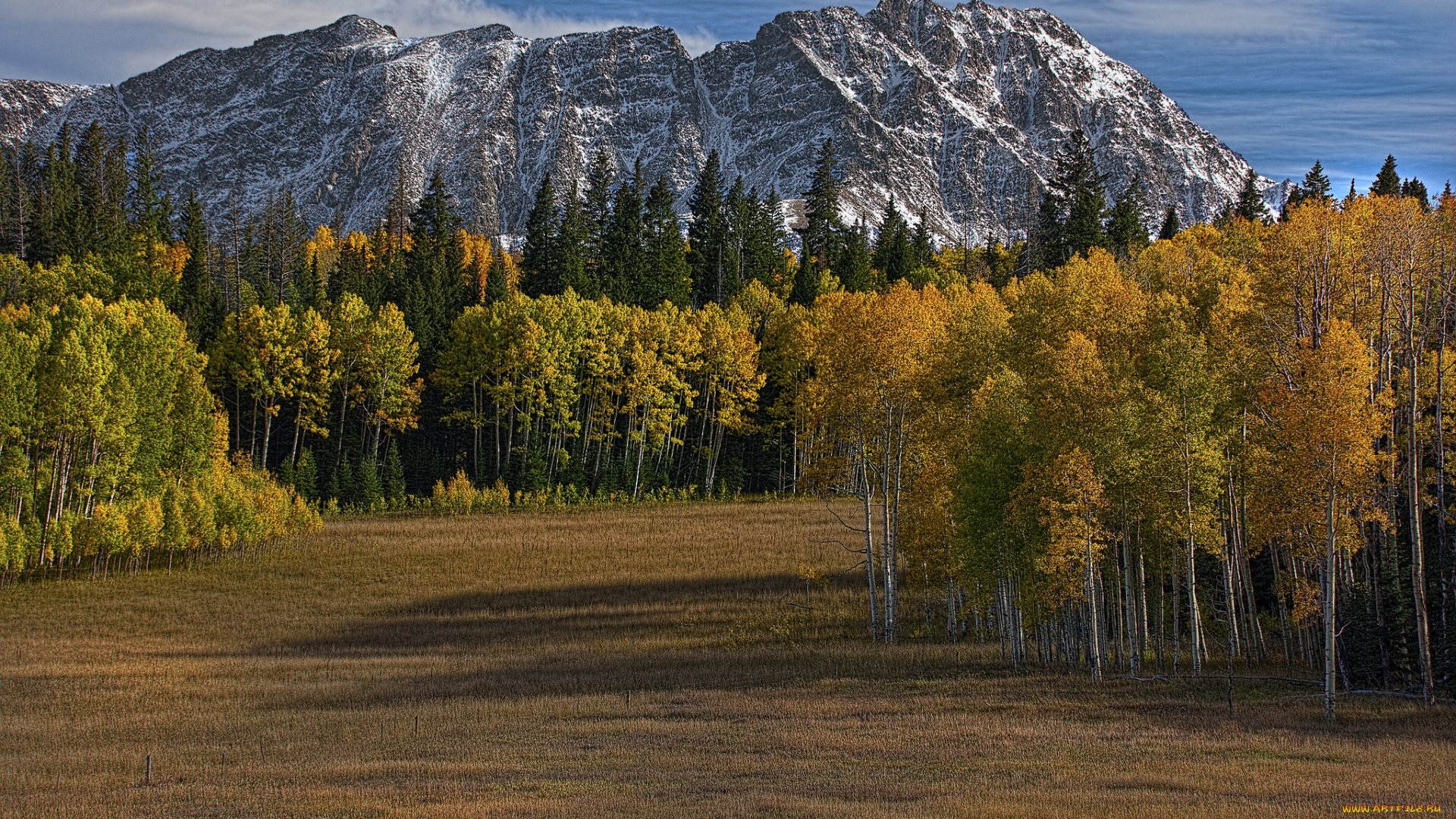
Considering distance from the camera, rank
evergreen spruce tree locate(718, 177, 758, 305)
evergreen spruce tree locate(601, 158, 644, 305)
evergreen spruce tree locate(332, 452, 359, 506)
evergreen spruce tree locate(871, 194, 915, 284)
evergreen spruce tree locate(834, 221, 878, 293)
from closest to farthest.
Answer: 1. evergreen spruce tree locate(332, 452, 359, 506)
2. evergreen spruce tree locate(601, 158, 644, 305)
3. evergreen spruce tree locate(834, 221, 878, 293)
4. evergreen spruce tree locate(718, 177, 758, 305)
5. evergreen spruce tree locate(871, 194, 915, 284)

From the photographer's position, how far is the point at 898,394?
126ft

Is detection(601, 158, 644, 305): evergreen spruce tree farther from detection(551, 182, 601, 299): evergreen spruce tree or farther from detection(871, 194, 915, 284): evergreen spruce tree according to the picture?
detection(871, 194, 915, 284): evergreen spruce tree

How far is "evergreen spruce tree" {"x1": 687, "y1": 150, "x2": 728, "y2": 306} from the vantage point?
98.1m

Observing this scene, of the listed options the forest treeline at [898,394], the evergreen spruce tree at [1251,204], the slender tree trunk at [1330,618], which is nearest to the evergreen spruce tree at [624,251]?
the forest treeline at [898,394]

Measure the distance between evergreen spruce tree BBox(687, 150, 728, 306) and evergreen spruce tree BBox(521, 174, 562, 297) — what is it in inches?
490

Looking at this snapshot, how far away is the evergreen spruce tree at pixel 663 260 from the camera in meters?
88.6

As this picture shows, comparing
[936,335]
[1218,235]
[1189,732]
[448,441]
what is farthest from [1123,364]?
[448,441]

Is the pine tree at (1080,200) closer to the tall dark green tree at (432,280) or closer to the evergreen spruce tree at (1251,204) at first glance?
the evergreen spruce tree at (1251,204)

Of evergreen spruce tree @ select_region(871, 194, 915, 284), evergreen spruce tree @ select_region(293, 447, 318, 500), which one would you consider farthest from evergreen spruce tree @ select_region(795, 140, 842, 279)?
evergreen spruce tree @ select_region(293, 447, 318, 500)

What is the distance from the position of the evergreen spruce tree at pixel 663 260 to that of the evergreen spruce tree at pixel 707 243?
1.56 m

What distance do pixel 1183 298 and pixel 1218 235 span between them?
1112 inches

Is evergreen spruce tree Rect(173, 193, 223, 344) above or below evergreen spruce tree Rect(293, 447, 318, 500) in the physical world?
above

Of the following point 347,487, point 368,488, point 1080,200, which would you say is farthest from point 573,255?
point 1080,200

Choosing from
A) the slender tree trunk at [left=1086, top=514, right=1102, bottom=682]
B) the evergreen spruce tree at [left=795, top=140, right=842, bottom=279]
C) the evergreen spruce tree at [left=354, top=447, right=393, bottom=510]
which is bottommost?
the slender tree trunk at [left=1086, top=514, right=1102, bottom=682]
